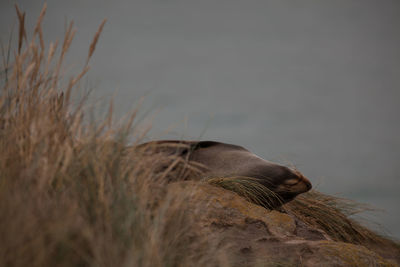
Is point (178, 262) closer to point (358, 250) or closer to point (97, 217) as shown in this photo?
point (97, 217)

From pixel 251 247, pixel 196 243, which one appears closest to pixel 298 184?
pixel 251 247

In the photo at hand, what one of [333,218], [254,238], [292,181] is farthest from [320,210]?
[254,238]

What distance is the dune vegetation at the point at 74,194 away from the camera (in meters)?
1.17

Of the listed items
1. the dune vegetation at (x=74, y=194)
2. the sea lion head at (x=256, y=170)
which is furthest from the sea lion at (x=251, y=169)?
the dune vegetation at (x=74, y=194)

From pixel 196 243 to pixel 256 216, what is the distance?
1.09 metres

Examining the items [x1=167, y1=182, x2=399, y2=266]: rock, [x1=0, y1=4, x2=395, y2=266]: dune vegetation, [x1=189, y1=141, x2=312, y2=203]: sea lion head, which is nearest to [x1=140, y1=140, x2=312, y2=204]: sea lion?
[x1=189, y1=141, x2=312, y2=203]: sea lion head

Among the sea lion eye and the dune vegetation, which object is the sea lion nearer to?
the sea lion eye

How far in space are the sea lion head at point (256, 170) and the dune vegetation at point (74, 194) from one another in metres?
1.67

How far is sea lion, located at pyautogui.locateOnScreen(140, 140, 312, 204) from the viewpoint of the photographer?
3.59m

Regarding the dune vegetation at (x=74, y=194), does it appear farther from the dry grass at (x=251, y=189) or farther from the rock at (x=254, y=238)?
the dry grass at (x=251, y=189)

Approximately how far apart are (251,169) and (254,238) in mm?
1282

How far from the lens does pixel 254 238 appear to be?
249 centimetres

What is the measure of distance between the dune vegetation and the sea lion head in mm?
1673

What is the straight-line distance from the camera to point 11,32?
2.36 m
